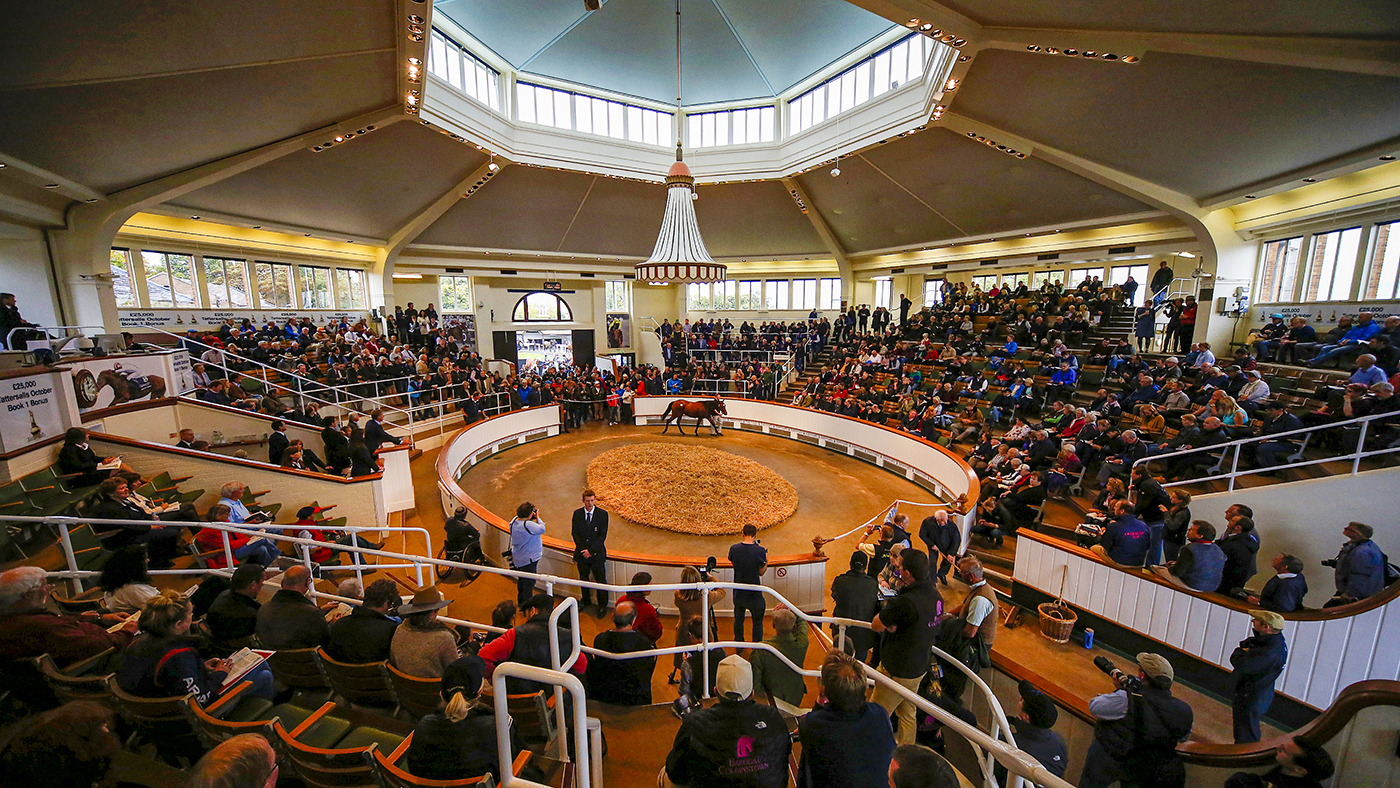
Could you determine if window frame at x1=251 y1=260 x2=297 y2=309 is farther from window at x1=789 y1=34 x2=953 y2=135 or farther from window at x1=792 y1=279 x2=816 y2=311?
window at x1=792 y1=279 x2=816 y2=311

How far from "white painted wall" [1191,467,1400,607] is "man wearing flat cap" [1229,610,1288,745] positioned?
3408 millimetres

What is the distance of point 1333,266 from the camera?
10.5m

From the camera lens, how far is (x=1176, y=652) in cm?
481

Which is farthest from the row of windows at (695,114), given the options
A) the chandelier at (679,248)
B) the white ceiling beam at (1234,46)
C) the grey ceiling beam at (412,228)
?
the chandelier at (679,248)

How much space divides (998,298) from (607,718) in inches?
738

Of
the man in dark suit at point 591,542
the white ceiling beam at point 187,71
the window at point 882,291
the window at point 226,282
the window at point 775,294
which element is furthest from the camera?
the window at point 775,294

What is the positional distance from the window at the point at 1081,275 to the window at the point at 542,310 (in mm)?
22006

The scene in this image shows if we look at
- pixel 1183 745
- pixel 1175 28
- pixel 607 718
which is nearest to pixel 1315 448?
pixel 1175 28

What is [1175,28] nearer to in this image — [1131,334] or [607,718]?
[1131,334]

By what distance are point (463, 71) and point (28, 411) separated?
12.5 m

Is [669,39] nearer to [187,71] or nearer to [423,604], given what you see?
[187,71]

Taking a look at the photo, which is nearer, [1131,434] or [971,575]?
[971,575]

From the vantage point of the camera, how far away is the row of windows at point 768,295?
25.7 metres

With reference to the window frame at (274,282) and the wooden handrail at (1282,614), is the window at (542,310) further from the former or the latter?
the wooden handrail at (1282,614)
